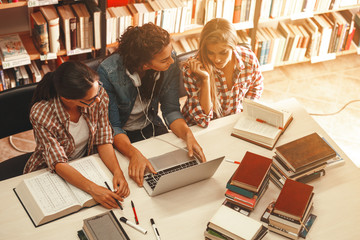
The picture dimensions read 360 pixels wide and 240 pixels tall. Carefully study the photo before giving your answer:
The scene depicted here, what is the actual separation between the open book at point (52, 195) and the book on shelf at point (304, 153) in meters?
0.77

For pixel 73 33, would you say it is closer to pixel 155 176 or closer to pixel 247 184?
pixel 155 176

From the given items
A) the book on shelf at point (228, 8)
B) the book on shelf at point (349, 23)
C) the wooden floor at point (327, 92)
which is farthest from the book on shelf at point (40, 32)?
the book on shelf at point (349, 23)

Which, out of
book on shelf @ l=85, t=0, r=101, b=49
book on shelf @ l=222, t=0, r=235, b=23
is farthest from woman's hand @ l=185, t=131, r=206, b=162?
book on shelf @ l=222, t=0, r=235, b=23

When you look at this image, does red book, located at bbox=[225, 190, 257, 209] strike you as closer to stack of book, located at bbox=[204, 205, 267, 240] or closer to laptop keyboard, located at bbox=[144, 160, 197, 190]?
stack of book, located at bbox=[204, 205, 267, 240]

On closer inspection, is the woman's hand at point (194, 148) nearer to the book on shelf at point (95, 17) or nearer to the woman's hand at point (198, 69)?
the woman's hand at point (198, 69)

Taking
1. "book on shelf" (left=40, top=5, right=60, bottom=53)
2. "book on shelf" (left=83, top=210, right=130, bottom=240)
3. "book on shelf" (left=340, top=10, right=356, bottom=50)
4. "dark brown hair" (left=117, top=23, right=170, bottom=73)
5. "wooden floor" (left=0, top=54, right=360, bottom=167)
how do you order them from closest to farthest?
"book on shelf" (left=83, top=210, right=130, bottom=240) → "dark brown hair" (left=117, top=23, right=170, bottom=73) → "book on shelf" (left=40, top=5, right=60, bottom=53) → "wooden floor" (left=0, top=54, right=360, bottom=167) → "book on shelf" (left=340, top=10, right=356, bottom=50)

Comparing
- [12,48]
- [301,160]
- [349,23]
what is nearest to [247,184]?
[301,160]

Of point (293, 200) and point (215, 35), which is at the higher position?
point (215, 35)

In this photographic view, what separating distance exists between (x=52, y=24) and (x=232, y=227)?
186cm

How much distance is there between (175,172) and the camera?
5.90ft

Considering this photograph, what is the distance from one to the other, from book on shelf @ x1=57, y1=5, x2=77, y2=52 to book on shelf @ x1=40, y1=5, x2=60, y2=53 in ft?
0.12

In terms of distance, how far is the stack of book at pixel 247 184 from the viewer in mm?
1840

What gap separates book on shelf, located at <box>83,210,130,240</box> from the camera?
1.69 meters

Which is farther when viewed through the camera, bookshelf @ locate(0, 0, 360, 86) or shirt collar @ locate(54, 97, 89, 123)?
bookshelf @ locate(0, 0, 360, 86)
